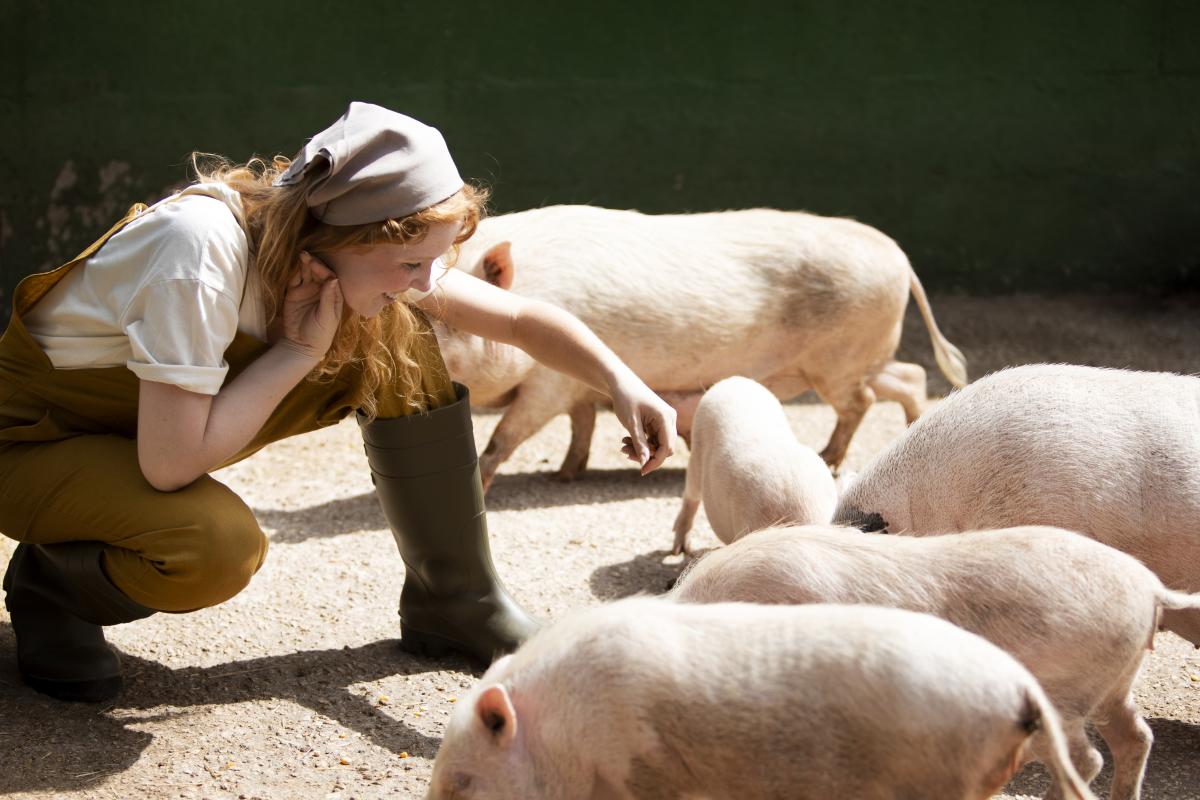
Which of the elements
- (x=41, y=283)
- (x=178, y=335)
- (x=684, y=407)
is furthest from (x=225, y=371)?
(x=684, y=407)

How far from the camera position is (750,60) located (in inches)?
256

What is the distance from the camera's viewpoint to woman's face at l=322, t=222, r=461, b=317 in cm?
242

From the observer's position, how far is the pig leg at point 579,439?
4.66m

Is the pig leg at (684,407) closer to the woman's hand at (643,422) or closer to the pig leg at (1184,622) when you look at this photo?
the woman's hand at (643,422)

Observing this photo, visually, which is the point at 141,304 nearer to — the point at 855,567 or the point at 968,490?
the point at 855,567

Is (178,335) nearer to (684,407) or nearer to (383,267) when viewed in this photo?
(383,267)

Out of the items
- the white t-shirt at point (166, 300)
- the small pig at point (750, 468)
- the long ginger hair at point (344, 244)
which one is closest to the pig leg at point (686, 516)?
the small pig at point (750, 468)

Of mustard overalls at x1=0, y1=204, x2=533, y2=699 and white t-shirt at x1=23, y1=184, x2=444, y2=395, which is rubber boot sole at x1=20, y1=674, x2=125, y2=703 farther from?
white t-shirt at x1=23, y1=184, x2=444, y2=395

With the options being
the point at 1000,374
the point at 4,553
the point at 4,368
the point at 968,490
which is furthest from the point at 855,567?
the point at 4,553

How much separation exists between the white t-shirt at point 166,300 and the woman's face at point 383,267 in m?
0.17

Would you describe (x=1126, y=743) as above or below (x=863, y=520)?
below

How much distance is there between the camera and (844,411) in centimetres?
489

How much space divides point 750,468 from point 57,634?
1.50m

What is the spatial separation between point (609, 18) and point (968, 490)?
4.12 metres
